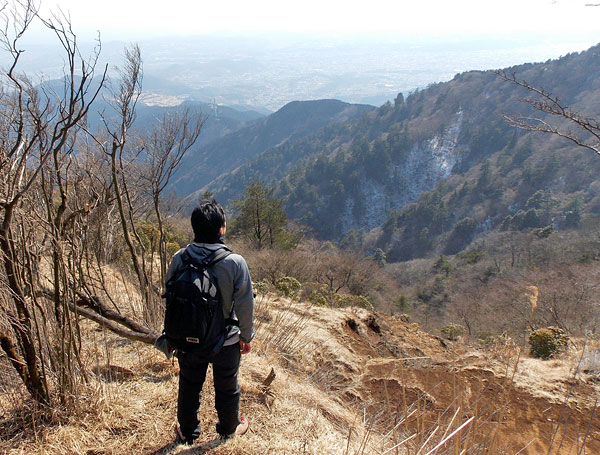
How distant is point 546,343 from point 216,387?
258 inches

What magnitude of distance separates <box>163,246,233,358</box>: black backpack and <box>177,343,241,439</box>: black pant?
0.12 meters

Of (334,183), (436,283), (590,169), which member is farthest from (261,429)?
(334,183)

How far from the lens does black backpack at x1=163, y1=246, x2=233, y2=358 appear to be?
181cm

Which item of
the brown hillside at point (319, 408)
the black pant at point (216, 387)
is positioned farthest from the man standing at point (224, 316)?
the brown hillside at point (319, 408)

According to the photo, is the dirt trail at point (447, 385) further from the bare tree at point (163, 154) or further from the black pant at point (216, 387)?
the bare tree at point (163, 154)

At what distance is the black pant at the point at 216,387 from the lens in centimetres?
202

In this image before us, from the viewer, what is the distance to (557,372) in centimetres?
524

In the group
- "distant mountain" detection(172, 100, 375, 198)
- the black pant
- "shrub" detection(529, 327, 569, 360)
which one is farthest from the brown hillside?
"distant mountain" detection(172, 100, 375, 198)

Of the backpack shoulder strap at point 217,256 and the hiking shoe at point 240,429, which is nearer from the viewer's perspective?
the backpack shoulder strap at point 217,256

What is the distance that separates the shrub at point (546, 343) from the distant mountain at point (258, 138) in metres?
105

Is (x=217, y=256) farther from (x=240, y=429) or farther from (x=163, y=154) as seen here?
(x=163, y=154)

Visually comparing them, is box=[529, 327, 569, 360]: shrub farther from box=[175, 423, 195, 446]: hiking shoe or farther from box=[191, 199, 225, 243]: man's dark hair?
box=[191, 199, 225, 243]: man's dark hair

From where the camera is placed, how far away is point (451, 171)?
70.0 meters

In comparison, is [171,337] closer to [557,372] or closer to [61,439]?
[61,439]
